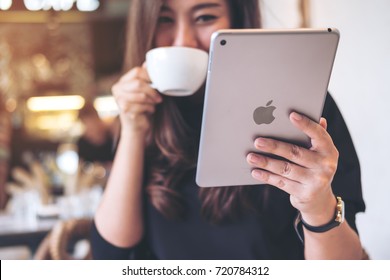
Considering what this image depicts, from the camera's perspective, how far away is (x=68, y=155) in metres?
3.36

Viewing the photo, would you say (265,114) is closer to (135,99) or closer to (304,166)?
(304,166)

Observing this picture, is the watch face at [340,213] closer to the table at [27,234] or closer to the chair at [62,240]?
the chair at [62,240]

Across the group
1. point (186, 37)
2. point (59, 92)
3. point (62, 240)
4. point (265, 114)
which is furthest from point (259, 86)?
point (59, 92)

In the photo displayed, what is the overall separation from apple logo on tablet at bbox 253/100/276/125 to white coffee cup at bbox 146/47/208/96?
102 millimetres

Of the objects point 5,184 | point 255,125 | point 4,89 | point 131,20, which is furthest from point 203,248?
point 4,89

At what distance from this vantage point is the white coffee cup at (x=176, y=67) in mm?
548

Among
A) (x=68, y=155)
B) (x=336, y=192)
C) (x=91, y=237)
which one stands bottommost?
(x=68, y=155)

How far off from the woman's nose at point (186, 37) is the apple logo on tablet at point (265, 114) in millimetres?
162

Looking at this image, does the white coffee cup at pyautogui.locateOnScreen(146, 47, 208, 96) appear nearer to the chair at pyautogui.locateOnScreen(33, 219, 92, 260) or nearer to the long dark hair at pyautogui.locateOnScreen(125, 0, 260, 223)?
the long dark hair at pyautogui.locateOnScreen(125, 0, 260, 223)

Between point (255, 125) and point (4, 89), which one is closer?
point (255, 125)

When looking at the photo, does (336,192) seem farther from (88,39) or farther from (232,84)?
(88,39)

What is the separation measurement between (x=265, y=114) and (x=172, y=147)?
0.22 m
